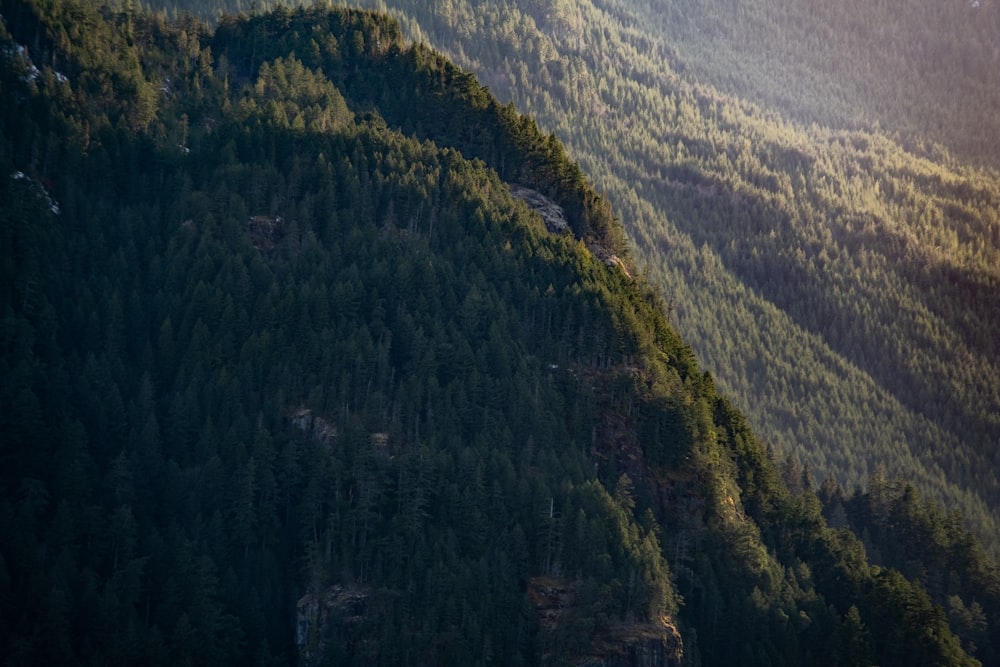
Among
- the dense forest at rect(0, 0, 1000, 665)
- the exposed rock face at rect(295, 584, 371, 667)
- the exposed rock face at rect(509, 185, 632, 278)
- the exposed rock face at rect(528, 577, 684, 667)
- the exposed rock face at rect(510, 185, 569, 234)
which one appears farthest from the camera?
the exposed rock face at rect(509, 185, 632, 278)

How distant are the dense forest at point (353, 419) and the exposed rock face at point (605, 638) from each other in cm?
26

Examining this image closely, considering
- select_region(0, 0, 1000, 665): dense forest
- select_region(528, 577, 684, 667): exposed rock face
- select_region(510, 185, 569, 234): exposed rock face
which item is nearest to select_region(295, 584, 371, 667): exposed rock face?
select_region(0, 0, 1000, 665): dense forest

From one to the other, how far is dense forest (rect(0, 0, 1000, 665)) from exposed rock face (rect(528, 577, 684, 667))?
0.26m

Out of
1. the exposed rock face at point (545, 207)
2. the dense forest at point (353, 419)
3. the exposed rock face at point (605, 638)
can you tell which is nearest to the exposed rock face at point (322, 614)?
the dense forest at point (353, 419)

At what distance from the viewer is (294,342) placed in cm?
14438

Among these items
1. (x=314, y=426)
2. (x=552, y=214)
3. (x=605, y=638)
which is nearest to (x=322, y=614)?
(x=314, y=426)

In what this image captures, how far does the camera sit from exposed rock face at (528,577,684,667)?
12719cm

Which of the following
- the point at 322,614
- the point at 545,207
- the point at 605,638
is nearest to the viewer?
the point at 322,614

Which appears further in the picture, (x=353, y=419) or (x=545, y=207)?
(x=545, y=207)

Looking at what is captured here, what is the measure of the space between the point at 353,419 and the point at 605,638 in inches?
1180

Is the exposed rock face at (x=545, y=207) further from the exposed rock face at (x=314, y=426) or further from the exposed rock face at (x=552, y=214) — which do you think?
the exposed rock face at (x=314, y=426)

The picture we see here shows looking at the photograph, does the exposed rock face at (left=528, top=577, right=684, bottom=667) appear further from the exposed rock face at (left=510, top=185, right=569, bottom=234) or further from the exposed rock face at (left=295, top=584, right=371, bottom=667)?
the exposed rock face at (left=510, top=185, right=569, bottom=234)

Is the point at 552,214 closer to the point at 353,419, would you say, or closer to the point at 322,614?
the point at 353,419

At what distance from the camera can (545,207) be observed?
170000 mm
